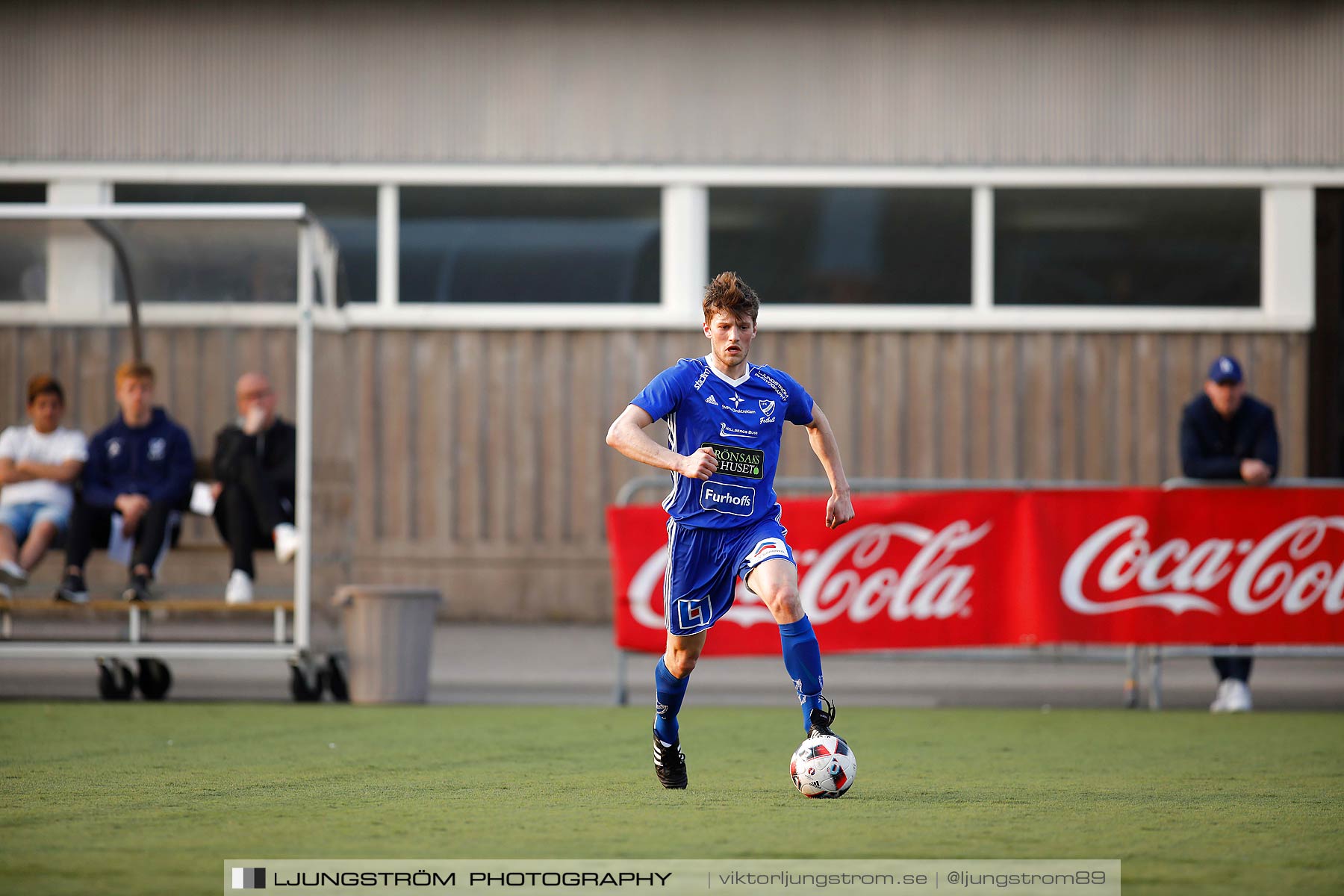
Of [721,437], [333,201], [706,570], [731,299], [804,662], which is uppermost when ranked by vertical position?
[333,201]

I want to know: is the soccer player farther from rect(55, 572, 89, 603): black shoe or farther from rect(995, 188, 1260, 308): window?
rect(995, 188, 1260, 308): window

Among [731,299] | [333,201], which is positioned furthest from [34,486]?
[731,299]

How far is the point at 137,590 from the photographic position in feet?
35.1

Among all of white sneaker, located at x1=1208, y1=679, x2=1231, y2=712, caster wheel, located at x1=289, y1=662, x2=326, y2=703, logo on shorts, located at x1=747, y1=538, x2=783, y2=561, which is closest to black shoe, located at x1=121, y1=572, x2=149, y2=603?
caster wheel, located at x1=289, y1=662, x2=326, y2=703

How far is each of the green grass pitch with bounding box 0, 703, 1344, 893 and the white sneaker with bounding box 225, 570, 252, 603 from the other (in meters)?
1.06

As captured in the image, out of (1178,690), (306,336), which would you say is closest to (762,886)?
(306,336)

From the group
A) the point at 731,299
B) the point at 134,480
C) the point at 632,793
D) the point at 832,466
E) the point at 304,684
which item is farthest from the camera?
the point at 134,480

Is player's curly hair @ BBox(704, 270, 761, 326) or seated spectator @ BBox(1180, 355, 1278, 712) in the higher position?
player's curly hair @ BBox(704, 270, 761, 326)

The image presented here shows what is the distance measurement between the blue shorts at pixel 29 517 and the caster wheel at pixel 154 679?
3.87ft

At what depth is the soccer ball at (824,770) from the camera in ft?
19.7

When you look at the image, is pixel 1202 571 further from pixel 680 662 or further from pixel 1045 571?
pixel 680 662

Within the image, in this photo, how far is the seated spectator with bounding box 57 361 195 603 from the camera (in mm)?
11039

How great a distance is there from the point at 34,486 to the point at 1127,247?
1011 cm

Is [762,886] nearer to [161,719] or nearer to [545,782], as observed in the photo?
[545,782]
